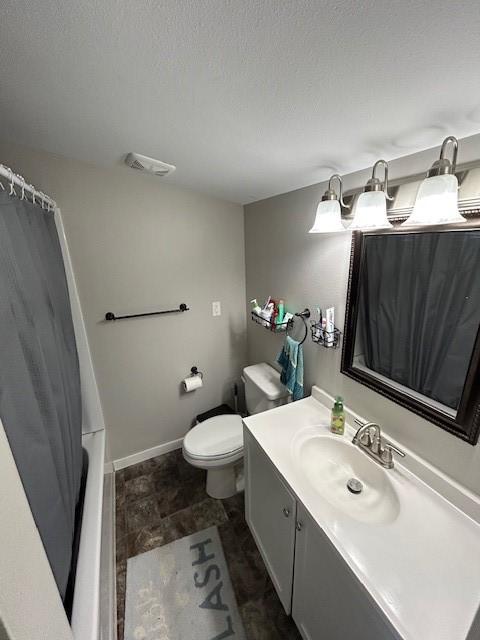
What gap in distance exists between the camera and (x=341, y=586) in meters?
0.81

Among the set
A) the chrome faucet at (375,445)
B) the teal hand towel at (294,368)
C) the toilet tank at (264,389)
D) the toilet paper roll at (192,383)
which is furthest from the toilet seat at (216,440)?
the chrome faucet at (375,445)

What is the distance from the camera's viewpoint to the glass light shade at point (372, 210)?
0.90 metres

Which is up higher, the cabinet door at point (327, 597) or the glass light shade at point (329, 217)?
the glass light shade at point (329, 217)

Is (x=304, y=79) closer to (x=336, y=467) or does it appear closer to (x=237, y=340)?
(x=336, y=467)

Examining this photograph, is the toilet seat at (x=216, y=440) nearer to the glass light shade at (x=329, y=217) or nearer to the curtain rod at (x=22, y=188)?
the glass light shade at (x=329, y=217)

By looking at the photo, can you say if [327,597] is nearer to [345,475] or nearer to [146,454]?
[345,475]

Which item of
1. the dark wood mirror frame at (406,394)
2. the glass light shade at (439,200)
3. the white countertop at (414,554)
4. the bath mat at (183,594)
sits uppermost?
the glass light shade at (439,200)

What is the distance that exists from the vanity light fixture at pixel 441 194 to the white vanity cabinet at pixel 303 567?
41.1 inches

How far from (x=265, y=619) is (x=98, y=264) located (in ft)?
6.76

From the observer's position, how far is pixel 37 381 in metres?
0.81

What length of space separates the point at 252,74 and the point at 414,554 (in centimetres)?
142

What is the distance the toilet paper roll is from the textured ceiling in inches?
60.9

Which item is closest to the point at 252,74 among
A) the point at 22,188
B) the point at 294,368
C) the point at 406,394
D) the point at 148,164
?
the point at 148,164

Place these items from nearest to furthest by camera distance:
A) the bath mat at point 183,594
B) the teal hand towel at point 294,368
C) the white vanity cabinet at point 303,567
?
the white vanity cabinet at point 303,567
the bath mat at point 183,594
the teal hand towel at point 294,368
